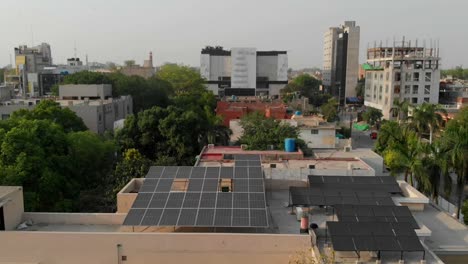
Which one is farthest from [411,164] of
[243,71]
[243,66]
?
[243,66]

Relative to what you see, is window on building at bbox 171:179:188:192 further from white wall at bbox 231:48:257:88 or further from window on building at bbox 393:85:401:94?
white wall at bbox 231:48:257:88

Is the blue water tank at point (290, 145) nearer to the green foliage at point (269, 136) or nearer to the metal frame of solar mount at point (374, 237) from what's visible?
the green foliage at point (269, 136)

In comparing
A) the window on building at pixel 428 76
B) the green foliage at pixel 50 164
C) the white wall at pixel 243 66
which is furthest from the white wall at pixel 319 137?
the white wall at pixel 243 66

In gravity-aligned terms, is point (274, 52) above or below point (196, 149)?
above

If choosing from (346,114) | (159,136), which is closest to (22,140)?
(159,136)

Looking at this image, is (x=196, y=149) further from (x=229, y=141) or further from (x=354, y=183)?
(x=354, y=183)
